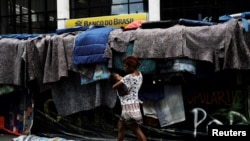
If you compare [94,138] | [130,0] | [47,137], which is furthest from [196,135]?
[130,0]

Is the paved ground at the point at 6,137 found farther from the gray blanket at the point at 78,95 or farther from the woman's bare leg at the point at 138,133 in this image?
the woman's bare leg at the point at 138,133

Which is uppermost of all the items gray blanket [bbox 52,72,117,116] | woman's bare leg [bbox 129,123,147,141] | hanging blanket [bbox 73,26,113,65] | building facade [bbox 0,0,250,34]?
building facade [bbox 0,0,250,34]

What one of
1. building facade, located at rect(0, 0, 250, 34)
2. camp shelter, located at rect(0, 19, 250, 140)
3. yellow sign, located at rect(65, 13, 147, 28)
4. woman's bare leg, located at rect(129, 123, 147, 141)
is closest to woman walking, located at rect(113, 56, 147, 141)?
woman's bare leg, located at rect(129, 123, 147, 141)

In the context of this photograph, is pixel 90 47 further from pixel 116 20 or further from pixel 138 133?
pixel 116 20

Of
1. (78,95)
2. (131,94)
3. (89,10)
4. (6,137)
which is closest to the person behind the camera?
(131,94)

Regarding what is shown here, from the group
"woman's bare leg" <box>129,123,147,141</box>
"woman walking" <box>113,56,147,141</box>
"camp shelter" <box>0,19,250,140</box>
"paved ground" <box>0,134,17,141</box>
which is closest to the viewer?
"woman walking" <box>113,56,147,141</box>

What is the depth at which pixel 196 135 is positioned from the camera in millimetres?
6590

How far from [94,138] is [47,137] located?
3.23 ft

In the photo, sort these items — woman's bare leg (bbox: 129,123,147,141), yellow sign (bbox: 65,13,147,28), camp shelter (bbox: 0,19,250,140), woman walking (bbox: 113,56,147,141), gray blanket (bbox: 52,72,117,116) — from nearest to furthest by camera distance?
woman walking (bbox: 113,56,147,141), woman's bare leg (bbox: 129,123,147,141), camp shelter (bbox: 0,19,250,140), gray blanket (bbox: 52,72,117,116), yellow sign (bbox: 65,13,147,28)

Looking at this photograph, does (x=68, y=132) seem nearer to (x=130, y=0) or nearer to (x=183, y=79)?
(x=183, y=79)

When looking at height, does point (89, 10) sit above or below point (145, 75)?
above

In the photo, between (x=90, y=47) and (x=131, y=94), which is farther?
(x=90, y=47)

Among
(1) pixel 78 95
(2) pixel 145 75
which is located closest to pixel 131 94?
(2) pixel 145 75

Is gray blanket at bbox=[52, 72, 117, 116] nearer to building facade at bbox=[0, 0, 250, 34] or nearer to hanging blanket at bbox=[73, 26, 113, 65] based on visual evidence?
hanging blanket at bbox=[73, 26, 113, 65]
